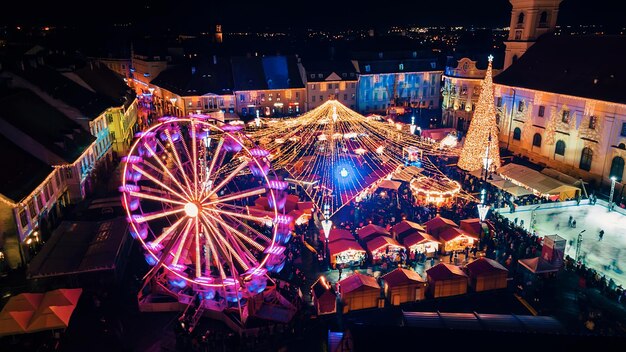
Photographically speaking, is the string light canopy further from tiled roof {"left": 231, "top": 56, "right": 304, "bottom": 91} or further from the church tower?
the church tower

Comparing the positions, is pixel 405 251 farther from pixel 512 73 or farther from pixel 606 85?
pixel 512 73

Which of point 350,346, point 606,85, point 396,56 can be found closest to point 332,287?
point 350,346

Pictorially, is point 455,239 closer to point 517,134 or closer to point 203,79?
point 517,134

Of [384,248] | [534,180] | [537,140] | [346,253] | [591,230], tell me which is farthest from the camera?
[537,140]

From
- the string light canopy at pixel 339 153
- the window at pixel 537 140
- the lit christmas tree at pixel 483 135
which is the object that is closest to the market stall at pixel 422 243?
the string light canopy at pixel 339 153

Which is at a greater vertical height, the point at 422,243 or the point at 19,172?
the point at 19,172

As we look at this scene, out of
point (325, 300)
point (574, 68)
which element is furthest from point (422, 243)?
point (574, 68)
